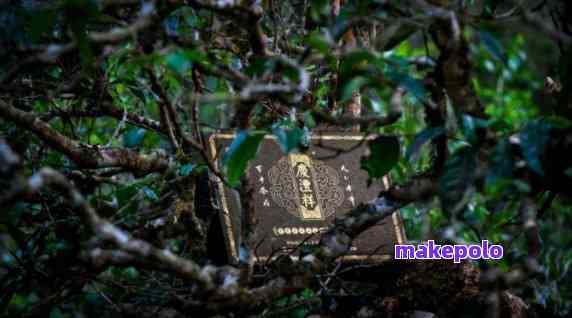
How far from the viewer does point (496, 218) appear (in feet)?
9.76

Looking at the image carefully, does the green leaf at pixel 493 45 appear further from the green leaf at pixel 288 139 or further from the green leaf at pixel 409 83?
the green leaf at pixel 288 139

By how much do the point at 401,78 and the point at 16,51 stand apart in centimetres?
120

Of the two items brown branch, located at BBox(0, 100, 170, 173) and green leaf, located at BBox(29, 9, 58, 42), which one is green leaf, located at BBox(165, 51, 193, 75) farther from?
brown branch, located at BBox(0, 100, 170, 173)

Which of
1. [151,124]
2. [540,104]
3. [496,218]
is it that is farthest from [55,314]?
[540,104]

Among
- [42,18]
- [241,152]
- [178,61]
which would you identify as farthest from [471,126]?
[42,18]

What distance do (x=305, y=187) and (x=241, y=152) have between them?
2.50 feet

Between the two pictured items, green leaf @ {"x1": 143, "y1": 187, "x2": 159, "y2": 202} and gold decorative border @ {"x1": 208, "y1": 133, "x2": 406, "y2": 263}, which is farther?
green leaf @ {"x1": 143, "y1": 187, "x2": 159, "y2": 202}

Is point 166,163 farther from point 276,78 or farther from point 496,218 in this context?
point 496,218

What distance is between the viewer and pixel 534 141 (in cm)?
168

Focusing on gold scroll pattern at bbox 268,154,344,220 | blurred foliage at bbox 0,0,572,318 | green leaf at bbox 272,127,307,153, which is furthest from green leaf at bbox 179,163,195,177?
green leaf at bbox 272,127,307,153

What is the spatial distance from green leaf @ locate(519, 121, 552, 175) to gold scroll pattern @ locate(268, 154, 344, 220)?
3.24ft

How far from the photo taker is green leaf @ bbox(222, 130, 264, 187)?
1.80m

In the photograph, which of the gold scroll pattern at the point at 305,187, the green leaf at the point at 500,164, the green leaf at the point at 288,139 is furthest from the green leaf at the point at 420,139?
the gold scroll pattern at the point at 305,187

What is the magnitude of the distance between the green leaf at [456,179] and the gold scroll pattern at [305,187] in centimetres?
85
